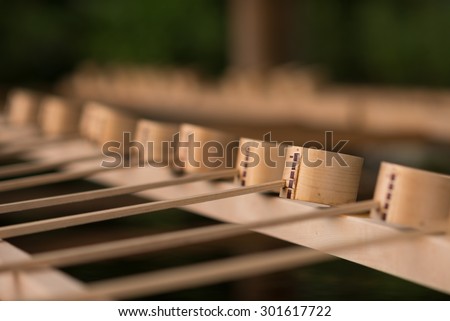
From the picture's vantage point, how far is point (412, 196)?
2.34 meters

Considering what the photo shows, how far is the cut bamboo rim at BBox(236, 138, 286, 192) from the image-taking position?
294 centimetres

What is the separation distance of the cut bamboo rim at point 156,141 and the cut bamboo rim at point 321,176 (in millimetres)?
975

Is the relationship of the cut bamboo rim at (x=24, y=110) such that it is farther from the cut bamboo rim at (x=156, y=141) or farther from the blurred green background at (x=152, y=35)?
the blurred green background at (x=152, y=35)

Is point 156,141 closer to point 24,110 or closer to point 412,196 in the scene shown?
point 412,196

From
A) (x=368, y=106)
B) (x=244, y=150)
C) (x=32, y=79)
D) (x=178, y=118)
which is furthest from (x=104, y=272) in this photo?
(x=32, y=79)

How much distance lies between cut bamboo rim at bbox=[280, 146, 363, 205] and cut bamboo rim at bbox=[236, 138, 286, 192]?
Answer: 0.13 metres

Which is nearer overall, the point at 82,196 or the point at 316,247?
the point at 316,247

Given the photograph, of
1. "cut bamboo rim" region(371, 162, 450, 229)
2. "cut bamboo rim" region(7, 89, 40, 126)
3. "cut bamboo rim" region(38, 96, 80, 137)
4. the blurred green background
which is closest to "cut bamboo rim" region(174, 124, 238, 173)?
"cut bamboo rim" region(371, 162, 450, 229)

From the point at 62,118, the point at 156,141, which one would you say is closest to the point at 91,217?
the point at 156,141

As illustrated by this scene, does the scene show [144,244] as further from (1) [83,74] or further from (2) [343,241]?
(1) [83,74]

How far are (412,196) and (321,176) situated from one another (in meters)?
0.34

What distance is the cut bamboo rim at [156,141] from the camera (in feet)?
12.2

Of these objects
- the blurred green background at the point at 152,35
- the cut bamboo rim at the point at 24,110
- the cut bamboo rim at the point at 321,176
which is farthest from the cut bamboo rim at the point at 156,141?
the blurred green background at the point at 152,35
